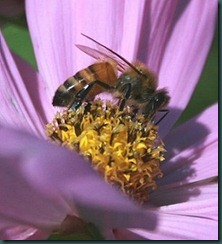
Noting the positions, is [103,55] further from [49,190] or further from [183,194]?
[49,190]

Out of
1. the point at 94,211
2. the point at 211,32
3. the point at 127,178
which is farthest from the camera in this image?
the point at 211,32

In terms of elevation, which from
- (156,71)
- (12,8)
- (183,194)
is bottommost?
(183,194)

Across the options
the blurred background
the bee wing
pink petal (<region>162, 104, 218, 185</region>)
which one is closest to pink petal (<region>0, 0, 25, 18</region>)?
the blurred background

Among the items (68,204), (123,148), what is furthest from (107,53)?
(68,204)

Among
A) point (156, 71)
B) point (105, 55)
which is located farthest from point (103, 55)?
point (156, 71)

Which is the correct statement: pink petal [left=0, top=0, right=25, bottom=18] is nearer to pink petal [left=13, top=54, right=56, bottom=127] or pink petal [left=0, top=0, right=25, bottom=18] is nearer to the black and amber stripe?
pink petal [left=13, top=54, right=56, bottom=127]

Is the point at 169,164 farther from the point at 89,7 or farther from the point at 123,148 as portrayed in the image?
the point at 89,7
